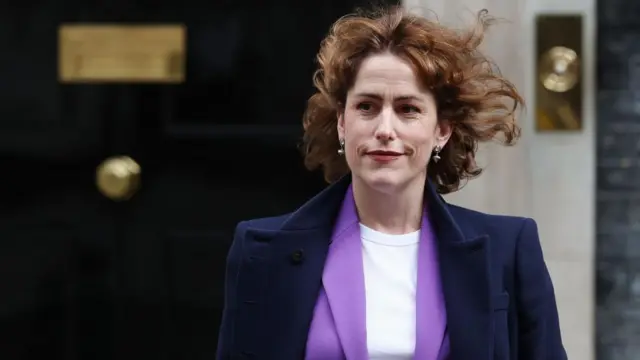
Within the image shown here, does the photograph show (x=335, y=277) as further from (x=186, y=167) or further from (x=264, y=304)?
(x=186, y=167)

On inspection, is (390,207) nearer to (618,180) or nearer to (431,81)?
(431,81)

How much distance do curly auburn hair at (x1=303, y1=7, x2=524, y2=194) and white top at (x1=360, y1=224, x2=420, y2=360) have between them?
0.25 m

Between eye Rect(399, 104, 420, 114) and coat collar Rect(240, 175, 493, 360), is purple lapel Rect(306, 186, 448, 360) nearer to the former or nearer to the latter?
coat collar Rect(240, 175, 493, 360)

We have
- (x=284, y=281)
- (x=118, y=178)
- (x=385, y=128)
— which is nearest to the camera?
(x=385, y=128)

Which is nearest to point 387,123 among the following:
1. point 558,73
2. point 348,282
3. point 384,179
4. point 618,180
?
point 384,179

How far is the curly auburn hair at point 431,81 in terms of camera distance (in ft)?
7.73

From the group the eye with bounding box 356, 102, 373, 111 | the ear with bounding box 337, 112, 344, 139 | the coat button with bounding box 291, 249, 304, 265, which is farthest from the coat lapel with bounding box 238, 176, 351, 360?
the eye with bounding box 356, 102, 373, 111

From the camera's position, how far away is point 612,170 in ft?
12.7

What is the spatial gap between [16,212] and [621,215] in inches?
88.7

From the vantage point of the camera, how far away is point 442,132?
246 centimetres

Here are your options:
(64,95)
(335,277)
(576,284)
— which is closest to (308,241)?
(335,277)

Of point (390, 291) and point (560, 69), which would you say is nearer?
point (390, 291)

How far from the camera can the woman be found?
230 cm

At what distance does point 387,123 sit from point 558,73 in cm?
166
